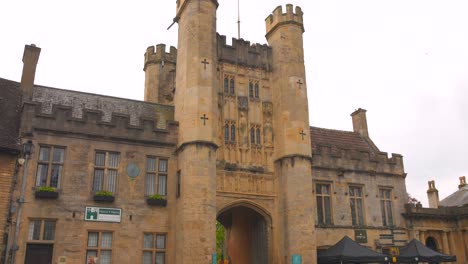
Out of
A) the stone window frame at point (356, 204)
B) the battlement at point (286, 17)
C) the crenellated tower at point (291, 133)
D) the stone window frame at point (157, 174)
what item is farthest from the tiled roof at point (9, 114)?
the stone window frame at point (356, 204)

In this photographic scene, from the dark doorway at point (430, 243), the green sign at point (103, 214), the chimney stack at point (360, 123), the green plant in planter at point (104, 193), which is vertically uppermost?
the chimney stack at point (360, 123)

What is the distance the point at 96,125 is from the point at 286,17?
12228mm

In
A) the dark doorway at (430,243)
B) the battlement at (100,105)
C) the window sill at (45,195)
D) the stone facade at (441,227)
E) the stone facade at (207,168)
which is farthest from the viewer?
the dark doorway at (430,243)

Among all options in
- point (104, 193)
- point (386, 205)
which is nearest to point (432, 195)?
point (386, 205)

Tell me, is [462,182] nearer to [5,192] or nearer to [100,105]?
[100,105]

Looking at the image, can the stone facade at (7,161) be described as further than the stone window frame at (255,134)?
No

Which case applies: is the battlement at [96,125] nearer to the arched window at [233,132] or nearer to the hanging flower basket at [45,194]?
the hanging flower basket at [45,194]

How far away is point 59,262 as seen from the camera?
717 inches

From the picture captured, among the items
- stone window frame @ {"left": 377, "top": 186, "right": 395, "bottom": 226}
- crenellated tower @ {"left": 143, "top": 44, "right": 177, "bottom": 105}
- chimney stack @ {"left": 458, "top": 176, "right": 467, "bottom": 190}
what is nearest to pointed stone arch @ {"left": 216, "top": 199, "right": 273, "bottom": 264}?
stone window frame @ {"left": 377, "top": 186, "right": 395, "bottom": 226}

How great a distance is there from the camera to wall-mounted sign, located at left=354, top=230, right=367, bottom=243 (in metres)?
25.2

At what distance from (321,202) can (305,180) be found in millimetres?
3382

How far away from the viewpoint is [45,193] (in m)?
18.7

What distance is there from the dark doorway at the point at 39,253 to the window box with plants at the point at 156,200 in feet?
14.6

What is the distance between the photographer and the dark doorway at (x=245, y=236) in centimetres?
2297
